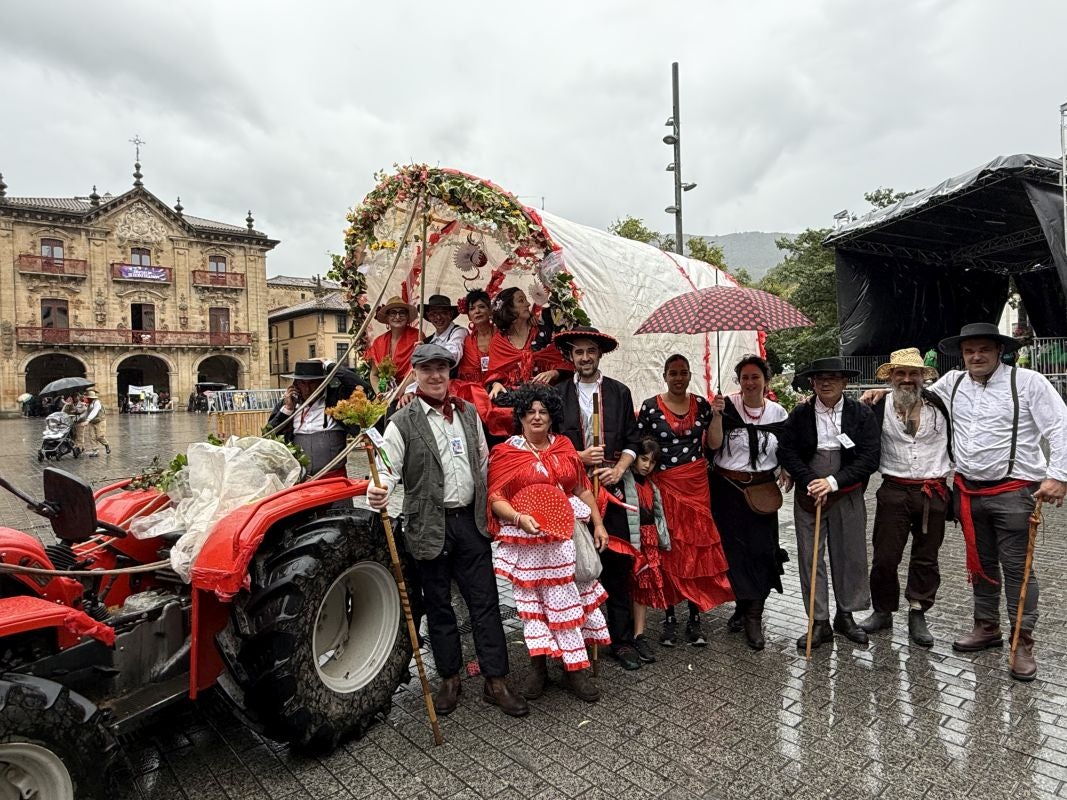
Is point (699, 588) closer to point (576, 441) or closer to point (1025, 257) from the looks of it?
point (576, 441)

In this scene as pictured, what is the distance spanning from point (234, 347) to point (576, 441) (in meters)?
43.9

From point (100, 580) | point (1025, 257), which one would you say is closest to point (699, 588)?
point (100, 580)

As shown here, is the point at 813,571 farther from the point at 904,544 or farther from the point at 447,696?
the point at 447,696

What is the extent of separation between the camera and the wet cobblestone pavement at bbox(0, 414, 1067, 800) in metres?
2.83

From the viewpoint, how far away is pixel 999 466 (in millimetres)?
4051

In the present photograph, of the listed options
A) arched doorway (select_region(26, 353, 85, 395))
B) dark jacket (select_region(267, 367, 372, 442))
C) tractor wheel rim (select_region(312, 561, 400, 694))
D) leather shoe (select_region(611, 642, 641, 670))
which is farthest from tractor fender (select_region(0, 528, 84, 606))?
arched doorway (select_region(26, 353, 85, 395))

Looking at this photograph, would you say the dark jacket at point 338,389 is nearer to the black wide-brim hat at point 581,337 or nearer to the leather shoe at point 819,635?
the black wide-brim hat at point 581,337

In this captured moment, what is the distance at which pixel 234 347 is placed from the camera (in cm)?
4334

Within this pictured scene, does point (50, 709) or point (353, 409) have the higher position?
point (353, 409)

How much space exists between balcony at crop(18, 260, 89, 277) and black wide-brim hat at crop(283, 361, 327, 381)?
4240 centimetres

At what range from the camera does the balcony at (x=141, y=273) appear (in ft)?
132

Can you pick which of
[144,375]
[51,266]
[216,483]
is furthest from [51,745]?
[144,375]

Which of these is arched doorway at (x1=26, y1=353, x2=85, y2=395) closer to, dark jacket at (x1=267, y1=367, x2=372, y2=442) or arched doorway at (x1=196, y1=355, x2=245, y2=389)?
arched doorway at (x1=196, y1=355, x2=245, y2=389)

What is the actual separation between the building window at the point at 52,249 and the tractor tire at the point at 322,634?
148ft
